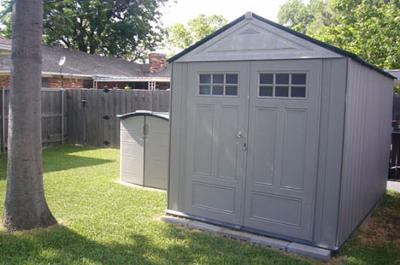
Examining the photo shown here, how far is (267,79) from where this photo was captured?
16.1ft

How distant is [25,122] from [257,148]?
266cm

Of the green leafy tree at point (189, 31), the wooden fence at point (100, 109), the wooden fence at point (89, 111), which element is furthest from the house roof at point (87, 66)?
the green leafy tree at point (189, 31)

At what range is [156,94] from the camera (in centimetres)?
1209

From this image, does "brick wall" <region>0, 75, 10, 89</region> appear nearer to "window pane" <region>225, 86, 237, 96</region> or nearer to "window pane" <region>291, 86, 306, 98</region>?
"window pane" <region>225, 86, 237, 96</region>

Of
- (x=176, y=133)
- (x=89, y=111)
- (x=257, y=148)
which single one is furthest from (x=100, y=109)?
(x=257, y=148)

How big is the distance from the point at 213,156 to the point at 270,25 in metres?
1.70

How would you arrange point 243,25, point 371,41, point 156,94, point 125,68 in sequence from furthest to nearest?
1. point 125,68
2. point 371,41
3. point 156,94
4. point 243,25

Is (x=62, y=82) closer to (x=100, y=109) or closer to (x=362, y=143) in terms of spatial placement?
(x=100, y=109)

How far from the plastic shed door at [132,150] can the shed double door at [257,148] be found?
7.15 feet

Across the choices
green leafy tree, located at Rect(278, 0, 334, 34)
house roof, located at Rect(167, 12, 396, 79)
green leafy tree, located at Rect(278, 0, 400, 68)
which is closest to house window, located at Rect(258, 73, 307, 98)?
house roof, located at Rect(167, 12, 396, 79)

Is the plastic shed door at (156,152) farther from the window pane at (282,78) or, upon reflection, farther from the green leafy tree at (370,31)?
the green leafy tree at (370,31)

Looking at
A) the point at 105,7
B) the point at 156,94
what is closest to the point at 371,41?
the point at 156,94

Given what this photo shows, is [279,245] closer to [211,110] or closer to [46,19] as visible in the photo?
[211,110]

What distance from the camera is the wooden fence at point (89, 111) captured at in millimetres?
12375
